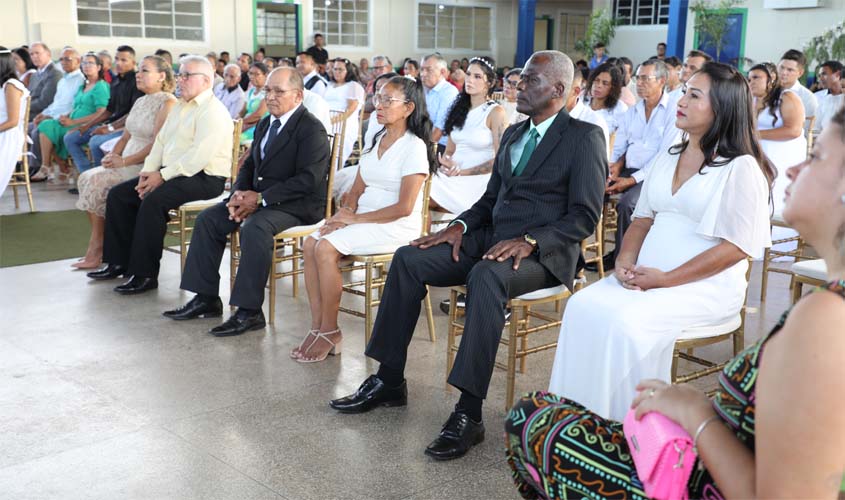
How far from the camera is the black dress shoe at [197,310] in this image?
167 inches

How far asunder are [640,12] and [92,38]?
11.9 metres

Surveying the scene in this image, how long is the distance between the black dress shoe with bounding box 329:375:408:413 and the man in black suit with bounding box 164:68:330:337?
109cm

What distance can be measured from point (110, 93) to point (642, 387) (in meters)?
7.56

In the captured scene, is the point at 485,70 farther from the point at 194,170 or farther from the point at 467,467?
the point at 467,467

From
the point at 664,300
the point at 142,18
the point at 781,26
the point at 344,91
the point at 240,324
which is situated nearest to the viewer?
the point at 664,300

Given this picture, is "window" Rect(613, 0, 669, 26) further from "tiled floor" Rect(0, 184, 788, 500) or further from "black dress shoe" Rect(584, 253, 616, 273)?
"tiled floor" Rect(0, 184, 788, 500)

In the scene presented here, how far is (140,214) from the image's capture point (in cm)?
471

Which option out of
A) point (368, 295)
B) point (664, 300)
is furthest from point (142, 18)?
point (664, 300)

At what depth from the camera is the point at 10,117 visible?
21.5 ft

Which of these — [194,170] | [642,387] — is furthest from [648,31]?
[642,387]

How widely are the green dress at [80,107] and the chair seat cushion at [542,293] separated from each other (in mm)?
6380

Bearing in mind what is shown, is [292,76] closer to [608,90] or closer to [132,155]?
[132,155]

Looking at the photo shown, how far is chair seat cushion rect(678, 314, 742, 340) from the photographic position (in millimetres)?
2629

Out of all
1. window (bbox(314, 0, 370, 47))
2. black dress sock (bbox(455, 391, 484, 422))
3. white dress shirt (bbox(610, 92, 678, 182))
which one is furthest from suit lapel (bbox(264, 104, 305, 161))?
window (bbox(314, 0, 370, 47))
